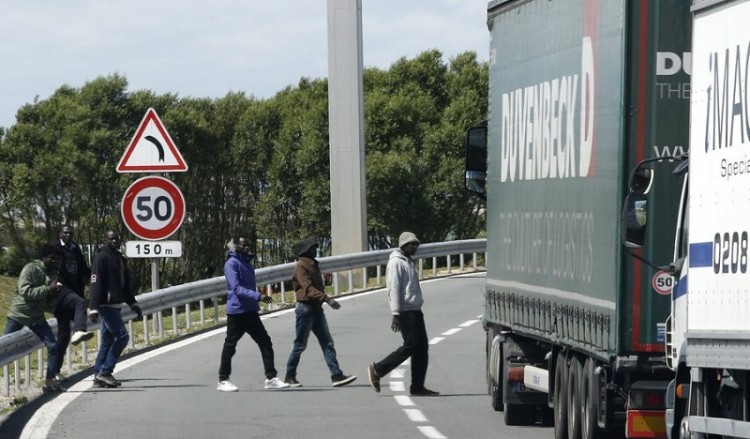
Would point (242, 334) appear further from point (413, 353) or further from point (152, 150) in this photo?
point (152, 150)

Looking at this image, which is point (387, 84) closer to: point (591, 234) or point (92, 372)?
point (92, 372)

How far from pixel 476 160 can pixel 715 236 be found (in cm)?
845

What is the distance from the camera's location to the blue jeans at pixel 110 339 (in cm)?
1962

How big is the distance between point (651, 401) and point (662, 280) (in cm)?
91

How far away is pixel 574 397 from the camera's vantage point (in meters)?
13.8

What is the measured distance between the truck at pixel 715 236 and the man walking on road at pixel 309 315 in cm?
862

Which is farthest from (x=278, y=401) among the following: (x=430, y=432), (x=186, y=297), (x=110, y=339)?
(x=186, y=297)

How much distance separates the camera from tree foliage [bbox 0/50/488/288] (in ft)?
201

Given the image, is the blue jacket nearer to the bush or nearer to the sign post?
the sign post

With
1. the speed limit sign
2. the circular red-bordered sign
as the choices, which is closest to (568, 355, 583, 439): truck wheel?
the circular red-bordered sign

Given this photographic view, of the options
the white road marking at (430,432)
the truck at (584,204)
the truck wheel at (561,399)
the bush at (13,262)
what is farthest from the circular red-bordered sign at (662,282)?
the bush at (13,262)

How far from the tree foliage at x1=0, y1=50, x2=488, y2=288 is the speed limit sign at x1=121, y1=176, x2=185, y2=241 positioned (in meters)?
37.7

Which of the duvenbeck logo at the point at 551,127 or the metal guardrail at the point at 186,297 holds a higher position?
the duvenbeck logo at the point at 551,127

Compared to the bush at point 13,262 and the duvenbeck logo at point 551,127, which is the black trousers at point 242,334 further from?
the bush at point 13,262
